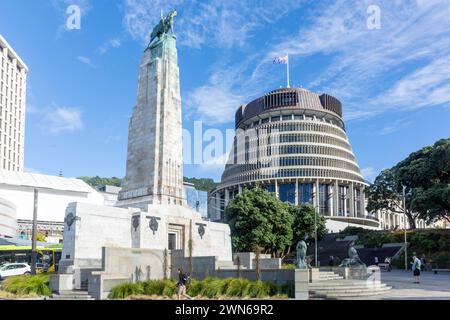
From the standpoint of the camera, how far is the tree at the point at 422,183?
56969 mm

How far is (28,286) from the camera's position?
25.0 metres

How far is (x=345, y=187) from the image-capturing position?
117m

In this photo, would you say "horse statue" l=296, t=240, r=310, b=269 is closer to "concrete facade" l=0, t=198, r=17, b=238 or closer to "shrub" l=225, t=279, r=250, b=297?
"shrub" l=225, t=279, r=250, b=297

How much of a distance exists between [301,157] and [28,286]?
303ft

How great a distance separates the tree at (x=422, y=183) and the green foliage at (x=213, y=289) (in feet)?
130

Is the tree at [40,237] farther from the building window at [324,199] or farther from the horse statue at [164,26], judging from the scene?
the building window at [324,199]

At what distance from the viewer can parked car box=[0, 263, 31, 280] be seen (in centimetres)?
3800

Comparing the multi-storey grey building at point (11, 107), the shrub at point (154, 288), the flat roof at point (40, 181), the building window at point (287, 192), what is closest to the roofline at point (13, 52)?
the multi-storey grey building at point (11, 107)

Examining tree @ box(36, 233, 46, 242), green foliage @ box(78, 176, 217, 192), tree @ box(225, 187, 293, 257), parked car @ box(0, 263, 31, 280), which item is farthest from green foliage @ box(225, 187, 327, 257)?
green foliage @ box(78, 176, 217, 192)

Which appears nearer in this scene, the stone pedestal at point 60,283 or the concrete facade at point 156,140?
the stone pedestal at point 60,283
